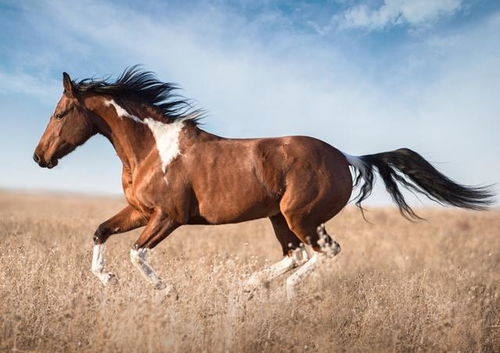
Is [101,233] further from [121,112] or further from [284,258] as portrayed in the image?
[284,258]

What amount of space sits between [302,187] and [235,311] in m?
1.86

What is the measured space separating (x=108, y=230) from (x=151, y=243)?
688 mm

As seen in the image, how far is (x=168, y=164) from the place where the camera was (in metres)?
5.58

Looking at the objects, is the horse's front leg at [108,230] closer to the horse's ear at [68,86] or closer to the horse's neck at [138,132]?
the horse's neck at [138,132]

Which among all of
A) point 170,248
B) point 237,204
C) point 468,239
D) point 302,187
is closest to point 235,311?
point 237,204

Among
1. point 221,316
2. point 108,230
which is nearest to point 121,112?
point 108,230

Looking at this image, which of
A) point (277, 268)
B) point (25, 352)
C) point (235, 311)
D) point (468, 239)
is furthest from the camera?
point (468, 239)

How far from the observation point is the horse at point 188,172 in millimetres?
5465

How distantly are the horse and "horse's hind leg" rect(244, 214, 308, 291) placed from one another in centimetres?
1

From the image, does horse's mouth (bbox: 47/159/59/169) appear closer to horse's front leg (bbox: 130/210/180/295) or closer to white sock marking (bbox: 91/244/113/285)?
white sock marking (bbox: 91/244/113/285)

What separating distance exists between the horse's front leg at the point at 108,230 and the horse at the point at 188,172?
0.01 metres

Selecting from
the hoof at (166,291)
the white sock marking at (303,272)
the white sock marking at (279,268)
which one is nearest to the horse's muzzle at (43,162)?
the hoof at (166,291)

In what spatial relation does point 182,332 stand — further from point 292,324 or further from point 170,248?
point 170,248

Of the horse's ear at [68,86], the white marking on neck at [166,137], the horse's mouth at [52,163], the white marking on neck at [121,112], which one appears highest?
the horse's ear at [68,86]
